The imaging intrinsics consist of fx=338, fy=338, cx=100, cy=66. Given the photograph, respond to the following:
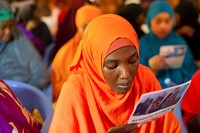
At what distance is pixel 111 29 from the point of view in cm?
121

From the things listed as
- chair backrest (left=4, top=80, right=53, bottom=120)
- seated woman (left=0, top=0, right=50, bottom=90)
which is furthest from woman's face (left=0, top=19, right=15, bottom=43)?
chair backrest (left=4, top=80, right=53, bottom=120)

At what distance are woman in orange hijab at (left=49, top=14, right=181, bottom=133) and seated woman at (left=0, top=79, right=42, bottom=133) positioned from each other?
18cm

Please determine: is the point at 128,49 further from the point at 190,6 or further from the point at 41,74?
the point at 190,6

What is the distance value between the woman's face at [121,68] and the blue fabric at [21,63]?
1.18m

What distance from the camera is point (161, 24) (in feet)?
7.95

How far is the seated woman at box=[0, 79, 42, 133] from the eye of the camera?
1.30 metres

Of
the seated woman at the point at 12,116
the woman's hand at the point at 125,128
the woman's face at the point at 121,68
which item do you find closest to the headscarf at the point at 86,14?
the seated woman at the point at 12,116

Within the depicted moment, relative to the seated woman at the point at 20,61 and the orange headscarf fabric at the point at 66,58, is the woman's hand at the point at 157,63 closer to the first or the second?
Answer: the orange headscarf fabric at the point at 66,58

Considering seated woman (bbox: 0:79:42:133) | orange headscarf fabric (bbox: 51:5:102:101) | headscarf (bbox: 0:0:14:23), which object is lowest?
orange headscarf fabric (bbox: 51:5:102:101)

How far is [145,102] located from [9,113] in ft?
1.88

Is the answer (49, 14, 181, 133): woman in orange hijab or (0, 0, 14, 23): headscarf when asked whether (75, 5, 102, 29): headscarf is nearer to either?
(0, 0, 14, 23): headscarf

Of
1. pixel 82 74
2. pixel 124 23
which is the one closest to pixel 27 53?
pixel 82 74

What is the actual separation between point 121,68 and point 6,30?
1.20 m

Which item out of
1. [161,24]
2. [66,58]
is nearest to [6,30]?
[66,58]
